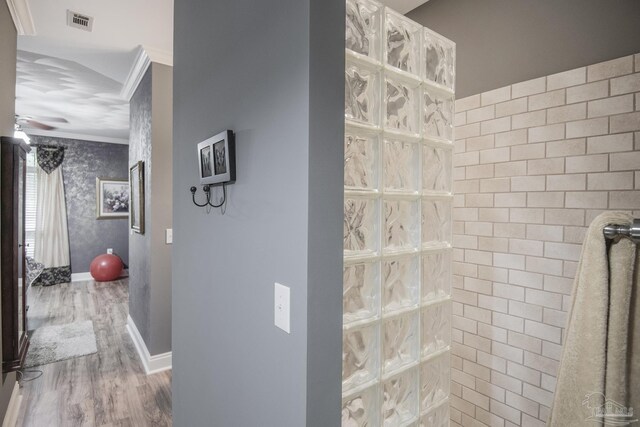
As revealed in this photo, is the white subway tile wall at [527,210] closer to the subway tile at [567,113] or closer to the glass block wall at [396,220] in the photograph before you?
the subway tile at [567,113]

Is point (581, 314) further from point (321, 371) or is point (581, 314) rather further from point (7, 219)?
point (7, 219)

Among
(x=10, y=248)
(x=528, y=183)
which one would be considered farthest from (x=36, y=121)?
(x=528, y=183)

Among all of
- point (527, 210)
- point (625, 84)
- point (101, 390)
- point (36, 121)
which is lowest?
point (101, 390)

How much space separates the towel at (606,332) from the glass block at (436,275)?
416 mm

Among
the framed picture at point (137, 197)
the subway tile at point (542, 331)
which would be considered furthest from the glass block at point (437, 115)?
the framed picture at point (137, 197)

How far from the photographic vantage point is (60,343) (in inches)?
132

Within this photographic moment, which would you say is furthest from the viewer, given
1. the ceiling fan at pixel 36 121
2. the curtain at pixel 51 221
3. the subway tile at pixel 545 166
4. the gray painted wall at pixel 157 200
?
the curtain at pixel 51 221

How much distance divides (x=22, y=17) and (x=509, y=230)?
10.9 ft

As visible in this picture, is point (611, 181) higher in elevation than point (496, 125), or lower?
lower

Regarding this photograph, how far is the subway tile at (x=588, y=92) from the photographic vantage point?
136cm

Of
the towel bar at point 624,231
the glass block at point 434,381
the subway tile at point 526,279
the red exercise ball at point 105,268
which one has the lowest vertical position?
the red exercise ball at point 105,268

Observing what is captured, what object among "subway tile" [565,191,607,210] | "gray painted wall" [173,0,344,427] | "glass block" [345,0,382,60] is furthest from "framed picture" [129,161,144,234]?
"subway tile" [565,191,607,210]

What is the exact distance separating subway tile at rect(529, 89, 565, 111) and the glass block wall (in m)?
0.57

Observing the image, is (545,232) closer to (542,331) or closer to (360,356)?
(542,331)
